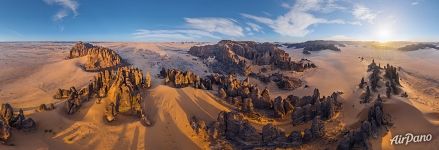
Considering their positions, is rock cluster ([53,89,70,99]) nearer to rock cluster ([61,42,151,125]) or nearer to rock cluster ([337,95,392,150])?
rock cluster ([61,42,151,125])

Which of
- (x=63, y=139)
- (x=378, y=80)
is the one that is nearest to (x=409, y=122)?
(x=378, y=80)

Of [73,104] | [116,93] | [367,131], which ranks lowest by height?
[367,131]

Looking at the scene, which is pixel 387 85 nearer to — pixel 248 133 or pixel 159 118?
pixel 248 133

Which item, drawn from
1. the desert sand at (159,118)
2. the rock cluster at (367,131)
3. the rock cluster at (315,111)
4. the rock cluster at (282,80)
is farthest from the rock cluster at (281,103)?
the rock cluster at (282,80)

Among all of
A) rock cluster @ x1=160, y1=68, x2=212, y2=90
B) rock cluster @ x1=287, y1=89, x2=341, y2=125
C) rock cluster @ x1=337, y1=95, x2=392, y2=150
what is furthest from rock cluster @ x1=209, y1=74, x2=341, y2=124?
rock cluster @ x1=337, y1=95, x2=392, y2=150

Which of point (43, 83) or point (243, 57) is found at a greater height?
point (243, 57)

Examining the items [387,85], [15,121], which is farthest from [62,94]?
[387,85]

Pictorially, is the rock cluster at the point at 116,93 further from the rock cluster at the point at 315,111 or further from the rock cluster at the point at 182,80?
the rock cluster at the point at 315,111

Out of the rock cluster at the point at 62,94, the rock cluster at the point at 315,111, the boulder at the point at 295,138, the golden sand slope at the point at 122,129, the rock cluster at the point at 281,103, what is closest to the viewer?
the golden sand slope at the point at 122,129
